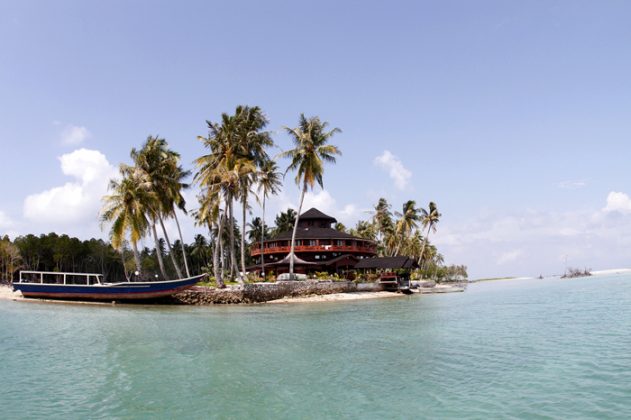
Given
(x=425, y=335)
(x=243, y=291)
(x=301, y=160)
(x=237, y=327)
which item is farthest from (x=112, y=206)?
(x=425, y=335)

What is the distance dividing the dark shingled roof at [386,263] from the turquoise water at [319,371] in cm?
3704

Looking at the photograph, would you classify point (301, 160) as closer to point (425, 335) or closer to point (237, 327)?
point (237, 327)

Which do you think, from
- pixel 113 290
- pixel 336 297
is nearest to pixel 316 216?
pixel 336 297

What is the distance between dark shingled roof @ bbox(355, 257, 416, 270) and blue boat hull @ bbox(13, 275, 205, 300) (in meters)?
27.7

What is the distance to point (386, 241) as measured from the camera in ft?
333

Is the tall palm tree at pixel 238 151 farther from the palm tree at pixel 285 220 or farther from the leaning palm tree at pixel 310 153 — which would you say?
the palm tree at pixel 285 220

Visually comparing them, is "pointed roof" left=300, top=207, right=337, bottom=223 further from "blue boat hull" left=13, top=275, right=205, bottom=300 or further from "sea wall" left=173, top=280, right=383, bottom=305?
"blue boat hull" left=13, top=275, right=205, bottom=300

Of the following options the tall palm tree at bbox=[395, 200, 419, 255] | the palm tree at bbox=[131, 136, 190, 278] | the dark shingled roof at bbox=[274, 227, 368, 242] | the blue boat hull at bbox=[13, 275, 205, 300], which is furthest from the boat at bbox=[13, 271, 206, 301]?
the tall palm tree at bbox=[395, 200, 419, 255]

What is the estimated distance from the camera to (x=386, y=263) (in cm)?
6056

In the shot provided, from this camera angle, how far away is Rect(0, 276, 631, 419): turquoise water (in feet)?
31.1

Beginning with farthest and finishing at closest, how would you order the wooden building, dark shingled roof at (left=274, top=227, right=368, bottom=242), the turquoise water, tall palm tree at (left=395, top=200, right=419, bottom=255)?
1. tall palm tree at (left=395, top=200, right=419, bottom=255)
2. dark shingled roof at (left=274, top=227, right=368, bottom=242)
3. the wooden building
4. the turquoise water

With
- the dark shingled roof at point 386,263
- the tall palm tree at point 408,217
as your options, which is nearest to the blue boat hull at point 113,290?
the dark shingled roof at point 386,263

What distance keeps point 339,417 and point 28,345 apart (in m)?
14.2

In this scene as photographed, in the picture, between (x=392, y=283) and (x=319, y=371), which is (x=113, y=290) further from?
(x=392, y=283)
